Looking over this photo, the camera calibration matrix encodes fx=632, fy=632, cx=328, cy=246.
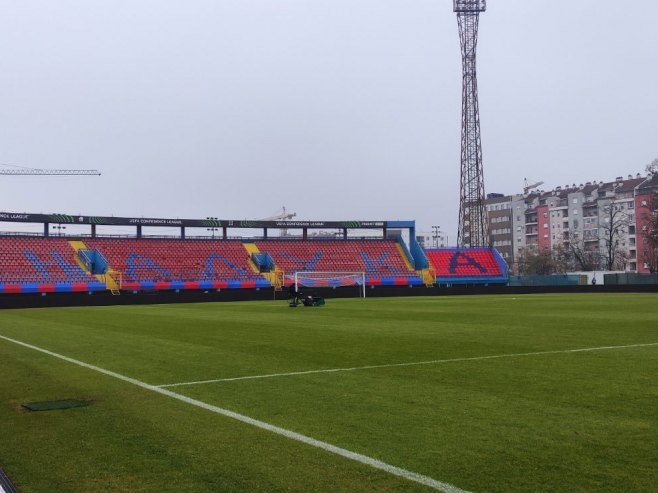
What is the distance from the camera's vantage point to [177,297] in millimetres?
51938

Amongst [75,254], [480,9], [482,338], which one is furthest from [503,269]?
[482,338]

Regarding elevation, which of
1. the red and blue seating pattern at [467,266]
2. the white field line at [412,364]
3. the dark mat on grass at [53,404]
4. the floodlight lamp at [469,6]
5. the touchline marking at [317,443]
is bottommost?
the white field line at [412,364]

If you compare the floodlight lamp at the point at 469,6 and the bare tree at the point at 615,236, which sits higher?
the floodlight lamp at the point at 469,6

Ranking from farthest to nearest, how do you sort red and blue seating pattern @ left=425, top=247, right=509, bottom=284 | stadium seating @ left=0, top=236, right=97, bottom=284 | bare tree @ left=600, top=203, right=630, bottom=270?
bare tree @ left=600, top=203, right=630, bottom=270 → red and blue seating pattern @ left=425, top=247, right=509, bottom=284 → stadium seating @ left=0, top=236, right=97, bottom=284

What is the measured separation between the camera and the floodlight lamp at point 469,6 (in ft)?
252

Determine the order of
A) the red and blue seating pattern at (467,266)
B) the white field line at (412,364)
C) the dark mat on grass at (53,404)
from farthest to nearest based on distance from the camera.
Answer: the red and blue seating pattern at (467,266) < the white field line at (412,364) < the dark mat on grass at (53,404)

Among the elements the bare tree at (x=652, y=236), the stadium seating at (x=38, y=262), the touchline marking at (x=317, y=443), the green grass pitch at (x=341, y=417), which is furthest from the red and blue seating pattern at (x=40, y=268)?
the bare tree at (x=652, y=236)

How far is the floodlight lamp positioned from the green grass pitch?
70.3 m

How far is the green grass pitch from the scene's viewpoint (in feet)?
16.8

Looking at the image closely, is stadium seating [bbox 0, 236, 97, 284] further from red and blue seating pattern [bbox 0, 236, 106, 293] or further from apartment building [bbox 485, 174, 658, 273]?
apartment building [bbox 485, 174, 658, 273]

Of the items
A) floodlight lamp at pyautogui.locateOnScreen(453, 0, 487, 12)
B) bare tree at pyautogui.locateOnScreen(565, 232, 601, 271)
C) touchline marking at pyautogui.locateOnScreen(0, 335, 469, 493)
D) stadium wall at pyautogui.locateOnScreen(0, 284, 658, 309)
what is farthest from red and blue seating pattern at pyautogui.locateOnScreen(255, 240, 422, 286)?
touchline marking at pyautogui.locateOnScreen(0, 335, 469, 493)

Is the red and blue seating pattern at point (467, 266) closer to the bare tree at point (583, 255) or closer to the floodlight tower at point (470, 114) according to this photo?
the floodlight tower at point (470, 114)

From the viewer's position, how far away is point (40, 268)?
61906 millimetres

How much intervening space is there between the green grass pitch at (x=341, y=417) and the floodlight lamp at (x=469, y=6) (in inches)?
2770
